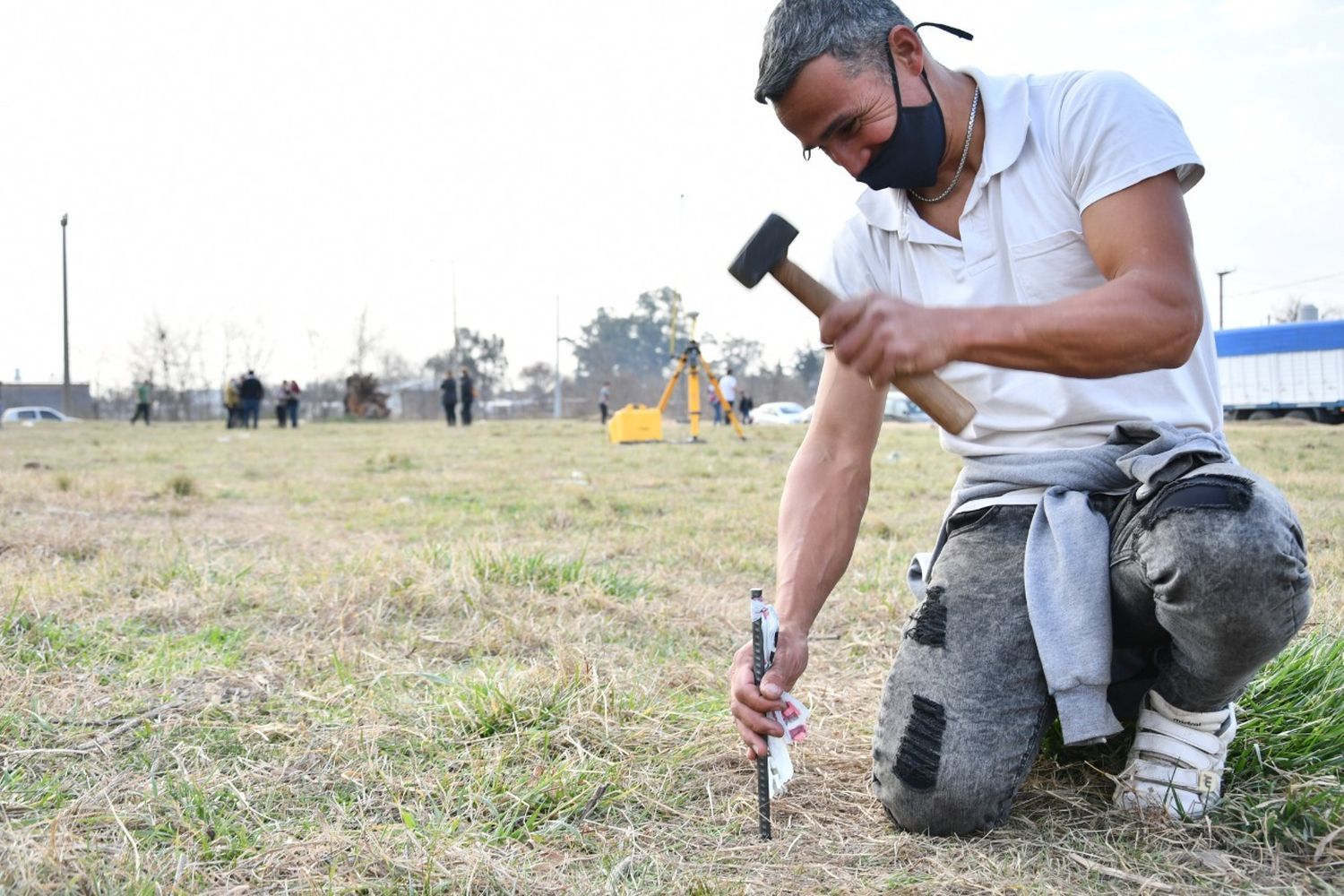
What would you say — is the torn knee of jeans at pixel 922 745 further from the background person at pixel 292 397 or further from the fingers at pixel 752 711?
the background person at pixel 292 397

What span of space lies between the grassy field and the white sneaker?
52mm

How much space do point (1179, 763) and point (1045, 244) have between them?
3.29 feet

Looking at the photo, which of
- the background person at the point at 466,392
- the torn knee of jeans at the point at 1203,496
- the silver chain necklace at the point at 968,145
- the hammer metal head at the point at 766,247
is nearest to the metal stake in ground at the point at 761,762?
the hammer metal head at the point at 766,247

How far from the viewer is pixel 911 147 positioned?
6.75 feet

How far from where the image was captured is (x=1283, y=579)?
1.67 m

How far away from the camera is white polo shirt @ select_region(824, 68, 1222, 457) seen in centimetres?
190

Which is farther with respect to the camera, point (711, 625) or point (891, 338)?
point (711, 625)

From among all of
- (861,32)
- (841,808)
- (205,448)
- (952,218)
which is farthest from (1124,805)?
(205,448)

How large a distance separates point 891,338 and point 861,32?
2.43ft

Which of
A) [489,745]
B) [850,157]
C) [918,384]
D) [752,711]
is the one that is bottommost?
[489,745]

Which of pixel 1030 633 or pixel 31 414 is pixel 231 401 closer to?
pixel 31 414

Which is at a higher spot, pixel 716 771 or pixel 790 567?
pixel 790 567

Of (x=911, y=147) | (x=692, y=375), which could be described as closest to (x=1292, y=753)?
(x=911, y=147)

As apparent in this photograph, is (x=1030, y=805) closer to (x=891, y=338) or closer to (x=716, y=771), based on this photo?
(x=716, y=771)
